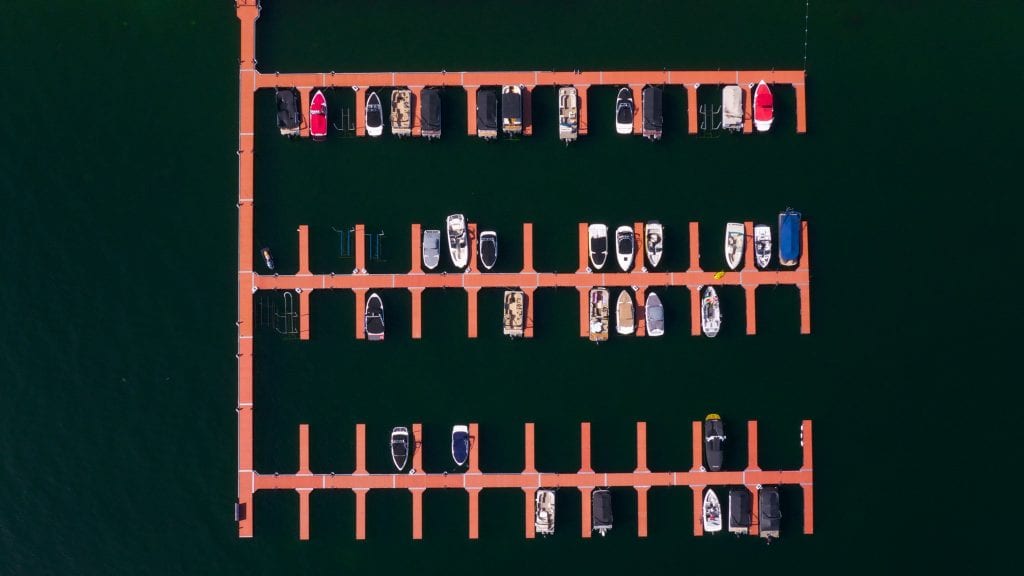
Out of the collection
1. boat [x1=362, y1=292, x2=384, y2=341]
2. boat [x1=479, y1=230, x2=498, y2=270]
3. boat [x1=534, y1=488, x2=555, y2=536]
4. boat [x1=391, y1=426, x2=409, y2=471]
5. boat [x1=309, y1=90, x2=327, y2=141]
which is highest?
boat [x1=309, y1=90, x2=327, y2=141]

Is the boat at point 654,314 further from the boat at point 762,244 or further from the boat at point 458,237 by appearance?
the boat at point 458,237

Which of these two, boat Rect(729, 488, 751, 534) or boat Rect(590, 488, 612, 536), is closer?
boat Rect(590, 488, 612, 536)

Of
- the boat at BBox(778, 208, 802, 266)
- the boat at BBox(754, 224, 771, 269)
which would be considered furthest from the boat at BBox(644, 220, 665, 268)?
the boat at BBox(778, 208, 802, 266)

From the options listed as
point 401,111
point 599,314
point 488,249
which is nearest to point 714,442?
point 599,314

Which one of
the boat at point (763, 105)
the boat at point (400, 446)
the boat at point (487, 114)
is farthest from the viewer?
the boat at point (763, 105)

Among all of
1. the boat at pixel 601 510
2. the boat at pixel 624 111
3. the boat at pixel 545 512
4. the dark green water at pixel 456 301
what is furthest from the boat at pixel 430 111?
the boat at pixel 601 510

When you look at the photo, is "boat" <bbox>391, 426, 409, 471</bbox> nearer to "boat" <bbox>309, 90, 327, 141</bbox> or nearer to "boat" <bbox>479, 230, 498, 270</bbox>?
"boat" <bbox>479, 230, 498, 270</bbox>
